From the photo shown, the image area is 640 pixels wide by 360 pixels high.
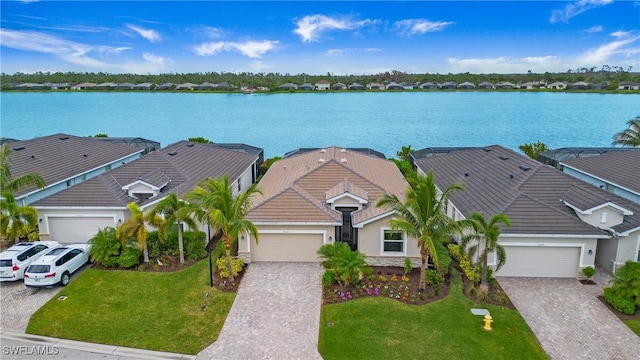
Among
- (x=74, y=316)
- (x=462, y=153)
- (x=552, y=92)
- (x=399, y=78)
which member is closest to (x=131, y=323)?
(x=74, y=316)

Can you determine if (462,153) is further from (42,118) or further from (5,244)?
(42,118)

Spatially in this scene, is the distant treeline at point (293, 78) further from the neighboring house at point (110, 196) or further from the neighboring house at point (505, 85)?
the neighboring house at point (110, 196)

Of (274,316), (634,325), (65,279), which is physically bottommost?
(634,325)

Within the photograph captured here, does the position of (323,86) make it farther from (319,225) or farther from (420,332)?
(420,332)

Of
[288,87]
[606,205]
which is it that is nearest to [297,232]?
[606,205]

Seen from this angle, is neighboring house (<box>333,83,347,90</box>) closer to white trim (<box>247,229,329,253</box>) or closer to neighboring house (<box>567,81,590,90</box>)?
neighboring house (<box>567,81,590,90</box>)

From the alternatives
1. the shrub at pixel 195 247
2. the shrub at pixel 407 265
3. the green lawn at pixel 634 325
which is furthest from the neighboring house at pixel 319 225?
the green lawn at pixel 634 325

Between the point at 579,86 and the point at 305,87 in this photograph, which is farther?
the point at 305,87
